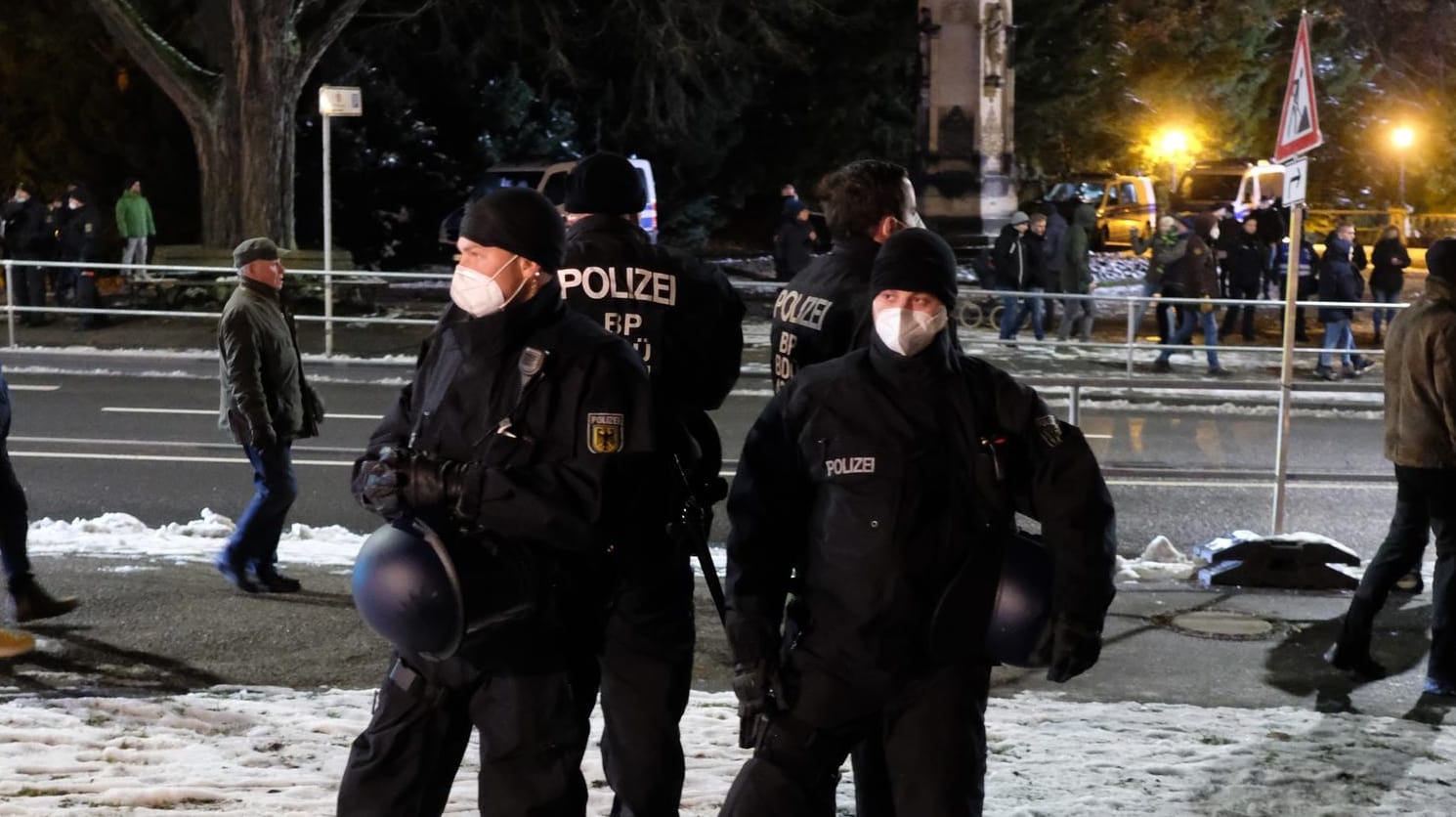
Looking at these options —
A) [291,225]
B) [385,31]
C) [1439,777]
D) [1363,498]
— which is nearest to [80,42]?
[385,31]

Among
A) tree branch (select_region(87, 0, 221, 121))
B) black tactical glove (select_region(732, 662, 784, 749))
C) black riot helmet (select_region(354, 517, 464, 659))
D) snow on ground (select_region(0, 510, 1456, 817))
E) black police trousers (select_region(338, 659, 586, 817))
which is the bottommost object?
snow on ground (select_region(0, 510, 1456, 817))

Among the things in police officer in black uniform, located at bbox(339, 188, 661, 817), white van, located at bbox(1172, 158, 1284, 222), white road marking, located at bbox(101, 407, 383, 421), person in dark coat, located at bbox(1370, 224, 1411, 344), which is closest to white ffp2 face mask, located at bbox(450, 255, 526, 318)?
police officer in black uniform, located at bbox(339, 188, 661, 817)

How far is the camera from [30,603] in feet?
24.6

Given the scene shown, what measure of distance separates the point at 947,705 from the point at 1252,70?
44.8m

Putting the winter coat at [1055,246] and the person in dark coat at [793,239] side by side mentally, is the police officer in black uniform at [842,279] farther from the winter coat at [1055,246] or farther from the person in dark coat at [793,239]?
the person in dark coat at [793,239]

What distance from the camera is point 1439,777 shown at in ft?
18.8

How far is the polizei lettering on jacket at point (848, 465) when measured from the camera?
3969mm

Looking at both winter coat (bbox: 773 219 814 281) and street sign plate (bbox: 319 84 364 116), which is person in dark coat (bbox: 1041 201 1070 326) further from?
street sign plate (bbox: 319 84 364 116)

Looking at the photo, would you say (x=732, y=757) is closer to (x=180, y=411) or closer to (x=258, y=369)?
(x=258, y=369)

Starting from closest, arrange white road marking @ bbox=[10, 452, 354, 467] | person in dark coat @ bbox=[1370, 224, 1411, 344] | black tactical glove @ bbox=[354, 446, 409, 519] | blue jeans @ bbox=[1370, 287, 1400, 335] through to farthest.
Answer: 1. black tactical glove @ bbox=[354, 446, 409, 519]
2. white road marking @ bbox=[10, 452, 354, 467]
3. blue jeans @ bbox=[1370, 287, 1400, 335]
4. person in dark coat @ bbox=[1370, 224, 1411, 344]

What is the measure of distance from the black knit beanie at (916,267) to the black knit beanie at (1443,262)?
3.36 meters

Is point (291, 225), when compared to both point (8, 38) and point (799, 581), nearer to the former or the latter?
point (8, 38)

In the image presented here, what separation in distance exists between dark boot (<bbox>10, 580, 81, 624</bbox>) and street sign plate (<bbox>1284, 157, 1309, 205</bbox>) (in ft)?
21.1

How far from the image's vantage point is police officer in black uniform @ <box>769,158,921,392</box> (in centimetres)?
505
